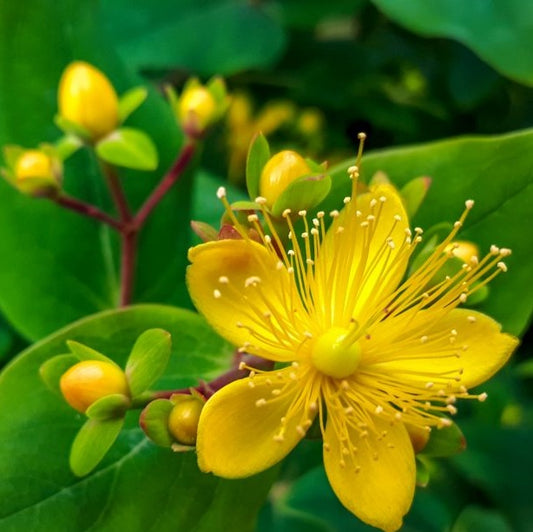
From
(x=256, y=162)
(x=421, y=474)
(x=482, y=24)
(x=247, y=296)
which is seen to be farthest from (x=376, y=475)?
(x=482, y=24)

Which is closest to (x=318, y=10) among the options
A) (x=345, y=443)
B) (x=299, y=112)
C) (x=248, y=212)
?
(x=299, y=112)

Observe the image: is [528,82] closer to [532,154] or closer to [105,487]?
[532,154]

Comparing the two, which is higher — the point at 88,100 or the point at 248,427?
the point at 88,100

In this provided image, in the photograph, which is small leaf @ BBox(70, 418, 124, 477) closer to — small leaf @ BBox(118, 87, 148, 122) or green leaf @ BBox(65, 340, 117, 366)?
green leaf @ BBox(65, 340, 117, 366)

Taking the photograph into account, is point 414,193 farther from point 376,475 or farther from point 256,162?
point 376,475

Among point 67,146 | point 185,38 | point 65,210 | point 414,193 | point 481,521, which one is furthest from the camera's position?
point 185,38

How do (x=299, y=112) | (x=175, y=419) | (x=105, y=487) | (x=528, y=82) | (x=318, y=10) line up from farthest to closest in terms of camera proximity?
(x=299, y=112) < (x=318, y=10) < (x=528, y=82) < (x=105, y=487) < (x=175, y=419)

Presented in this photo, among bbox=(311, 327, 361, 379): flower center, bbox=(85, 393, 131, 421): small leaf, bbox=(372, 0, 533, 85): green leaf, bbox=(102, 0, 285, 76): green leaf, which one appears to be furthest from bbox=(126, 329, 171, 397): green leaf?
bbox=(102, 0, 285, 76): green leaf
